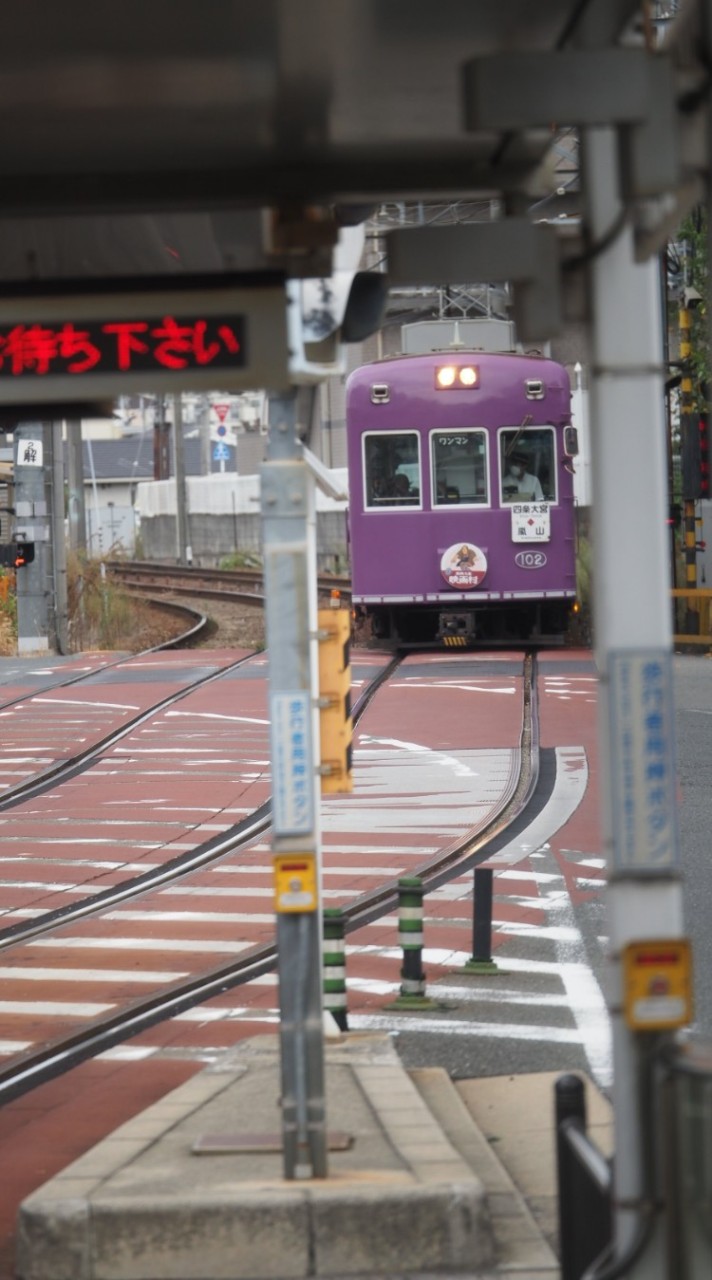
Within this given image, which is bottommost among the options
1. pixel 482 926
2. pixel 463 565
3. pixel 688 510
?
pixel 482 926

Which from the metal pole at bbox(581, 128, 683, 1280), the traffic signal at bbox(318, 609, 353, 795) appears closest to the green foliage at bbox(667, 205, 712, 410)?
the traffic signal at bbox(318, 609, 353, 795)

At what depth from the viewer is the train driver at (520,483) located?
24.8 metres

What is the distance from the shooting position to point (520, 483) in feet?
81.7

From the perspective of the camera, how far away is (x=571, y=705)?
20922 mm

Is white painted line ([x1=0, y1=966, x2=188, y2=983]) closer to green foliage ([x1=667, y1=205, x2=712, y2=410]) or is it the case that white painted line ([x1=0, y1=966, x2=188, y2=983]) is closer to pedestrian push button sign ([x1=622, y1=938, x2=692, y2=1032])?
pedestrian push button sign ([x1=622, y1=938, x2=692, y2=1032])

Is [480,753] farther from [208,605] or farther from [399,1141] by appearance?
[208,605]

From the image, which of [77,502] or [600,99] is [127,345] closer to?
[600,99]

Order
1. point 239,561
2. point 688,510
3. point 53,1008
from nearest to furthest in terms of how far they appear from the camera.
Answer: point 53,1008, point 688,510, point 239,561

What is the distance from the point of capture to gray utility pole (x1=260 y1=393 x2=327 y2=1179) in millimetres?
5879

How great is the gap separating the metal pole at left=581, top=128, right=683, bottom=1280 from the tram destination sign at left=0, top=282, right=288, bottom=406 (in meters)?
1.30

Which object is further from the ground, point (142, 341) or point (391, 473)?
point (391, 473)

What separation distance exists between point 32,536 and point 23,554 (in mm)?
432

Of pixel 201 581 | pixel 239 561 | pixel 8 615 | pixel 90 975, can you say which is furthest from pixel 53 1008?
pixel 239 561

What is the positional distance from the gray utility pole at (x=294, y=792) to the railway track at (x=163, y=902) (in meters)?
2.71
